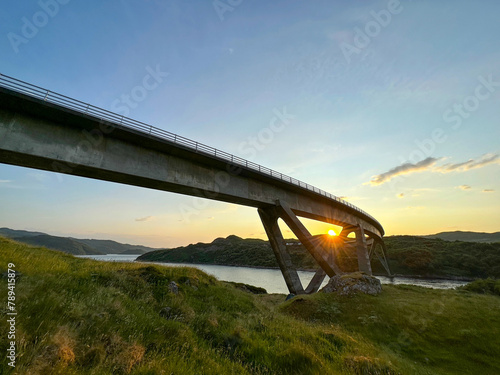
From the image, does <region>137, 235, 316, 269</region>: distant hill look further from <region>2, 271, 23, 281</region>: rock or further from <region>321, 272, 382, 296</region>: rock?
<region>2, 271, 23, 281</region>: rock

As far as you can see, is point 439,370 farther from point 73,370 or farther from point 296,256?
point 296,256

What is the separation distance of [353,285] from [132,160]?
18.8 meters

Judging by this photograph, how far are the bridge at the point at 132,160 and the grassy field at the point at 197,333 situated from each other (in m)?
7.09

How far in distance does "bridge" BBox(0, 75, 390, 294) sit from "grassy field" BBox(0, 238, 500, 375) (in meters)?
7.09

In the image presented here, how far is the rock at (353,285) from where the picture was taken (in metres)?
16.2

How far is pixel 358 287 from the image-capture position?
16422mm

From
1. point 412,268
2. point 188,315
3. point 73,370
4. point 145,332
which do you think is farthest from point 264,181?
point 412,268

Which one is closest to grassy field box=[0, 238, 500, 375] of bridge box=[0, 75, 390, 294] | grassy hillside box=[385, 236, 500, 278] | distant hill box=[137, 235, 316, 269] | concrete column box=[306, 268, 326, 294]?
bridge box=[0, 75, 390, 294]

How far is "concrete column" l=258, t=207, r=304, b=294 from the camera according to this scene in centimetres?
2430

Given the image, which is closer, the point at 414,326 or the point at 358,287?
the point at 414,326

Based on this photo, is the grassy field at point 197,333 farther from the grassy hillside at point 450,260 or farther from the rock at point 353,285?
the grassy hillside at point 450,260

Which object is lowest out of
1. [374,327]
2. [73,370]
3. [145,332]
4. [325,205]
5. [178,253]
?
[178,253]

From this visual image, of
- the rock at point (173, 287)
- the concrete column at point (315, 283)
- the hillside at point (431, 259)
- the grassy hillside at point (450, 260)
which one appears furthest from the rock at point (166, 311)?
the grassy hillside at point (450, 260)

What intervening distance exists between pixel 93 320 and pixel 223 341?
3.55 m
